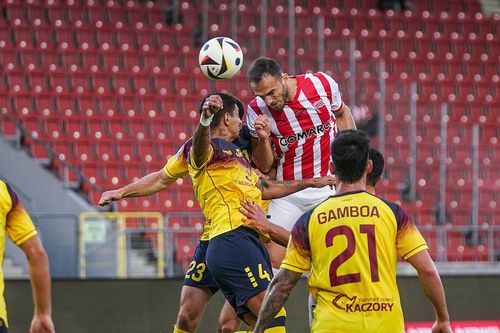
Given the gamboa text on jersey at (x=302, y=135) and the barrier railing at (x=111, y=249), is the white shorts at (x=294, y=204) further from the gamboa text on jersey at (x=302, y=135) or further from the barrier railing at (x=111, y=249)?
the barrier railing at (x=111, y=249)

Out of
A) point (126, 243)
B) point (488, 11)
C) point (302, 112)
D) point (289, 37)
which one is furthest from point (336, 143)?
point (488, 11)

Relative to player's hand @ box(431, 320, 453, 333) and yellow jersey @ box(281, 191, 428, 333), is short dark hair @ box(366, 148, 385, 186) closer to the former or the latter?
yellow jersey @ box(281, 191, 428, 333)

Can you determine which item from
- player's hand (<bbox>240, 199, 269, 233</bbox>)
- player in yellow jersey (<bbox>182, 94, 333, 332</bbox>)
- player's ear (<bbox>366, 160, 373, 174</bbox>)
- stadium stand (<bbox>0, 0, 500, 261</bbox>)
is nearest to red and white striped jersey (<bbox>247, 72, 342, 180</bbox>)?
player in yellow jersey (<bbox>182, 94, 333, 332</bbox>)

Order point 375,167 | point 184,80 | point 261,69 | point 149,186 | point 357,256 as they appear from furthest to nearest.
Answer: point 184,80
point 149,186
point 261,69
point 375,167
point 357,256

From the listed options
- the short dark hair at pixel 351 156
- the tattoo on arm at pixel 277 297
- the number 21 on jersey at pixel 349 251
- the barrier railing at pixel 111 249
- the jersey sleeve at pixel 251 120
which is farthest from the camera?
the barrier railing at pixel 111 249

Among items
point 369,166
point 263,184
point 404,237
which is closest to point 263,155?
point 263,184

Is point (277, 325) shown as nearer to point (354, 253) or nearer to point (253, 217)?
point (253, 217)

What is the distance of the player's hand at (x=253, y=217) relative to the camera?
663cm

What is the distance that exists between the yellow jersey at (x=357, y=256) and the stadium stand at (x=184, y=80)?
8436mm

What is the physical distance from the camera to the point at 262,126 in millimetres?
6973

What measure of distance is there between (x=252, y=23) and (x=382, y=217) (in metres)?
13.4

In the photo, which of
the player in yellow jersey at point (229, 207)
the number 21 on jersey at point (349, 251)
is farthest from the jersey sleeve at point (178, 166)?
the number 21 on jersey at point (349, 251)

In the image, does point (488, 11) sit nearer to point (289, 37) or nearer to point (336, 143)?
point (289, 37)

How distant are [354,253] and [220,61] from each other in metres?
2.26
